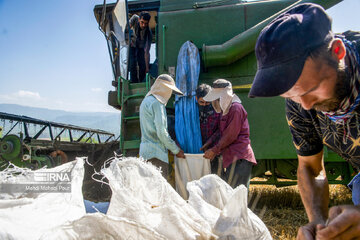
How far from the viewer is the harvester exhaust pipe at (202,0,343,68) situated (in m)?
3.59

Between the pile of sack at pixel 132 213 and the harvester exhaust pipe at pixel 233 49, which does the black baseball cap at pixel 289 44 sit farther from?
the harvester exhaust pipe at pixel 233 49

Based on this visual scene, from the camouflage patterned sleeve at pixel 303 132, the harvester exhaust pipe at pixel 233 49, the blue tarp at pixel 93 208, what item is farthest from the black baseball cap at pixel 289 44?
the harvester exhaust pipe at pixel 233 49

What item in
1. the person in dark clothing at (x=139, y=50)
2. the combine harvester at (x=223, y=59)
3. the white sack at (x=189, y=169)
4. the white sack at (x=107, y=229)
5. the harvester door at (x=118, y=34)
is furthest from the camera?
the person in dark clothing at (x=139, y=50)

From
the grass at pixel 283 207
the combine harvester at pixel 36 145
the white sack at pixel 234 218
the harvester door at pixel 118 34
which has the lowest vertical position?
the grass at pixel 283 207

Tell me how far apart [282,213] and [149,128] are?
2.17 m

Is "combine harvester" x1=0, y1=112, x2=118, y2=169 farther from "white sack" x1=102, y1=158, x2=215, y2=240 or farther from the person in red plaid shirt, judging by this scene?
"white sack" x1=102, y1=158, x2=215, y2=240

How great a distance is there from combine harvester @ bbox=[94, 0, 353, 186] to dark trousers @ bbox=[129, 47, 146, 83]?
177mm

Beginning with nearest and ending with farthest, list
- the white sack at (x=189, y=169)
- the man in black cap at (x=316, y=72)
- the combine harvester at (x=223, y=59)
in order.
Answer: the man in black cap at (x=316, y=72) < the white sack at (x=189, y=169) < the combine harvester at (x=223, y=59)

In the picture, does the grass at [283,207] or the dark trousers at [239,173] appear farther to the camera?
the grass at [283,207]

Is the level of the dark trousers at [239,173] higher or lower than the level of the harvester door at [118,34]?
lower

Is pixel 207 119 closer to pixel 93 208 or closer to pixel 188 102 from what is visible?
pixel 188 102

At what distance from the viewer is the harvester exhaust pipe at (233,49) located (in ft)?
11.8

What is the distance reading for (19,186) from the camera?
138cm

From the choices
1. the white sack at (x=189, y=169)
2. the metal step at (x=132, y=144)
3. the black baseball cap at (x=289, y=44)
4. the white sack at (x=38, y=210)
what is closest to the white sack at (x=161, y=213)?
the white sack at (x=38, y=210)
